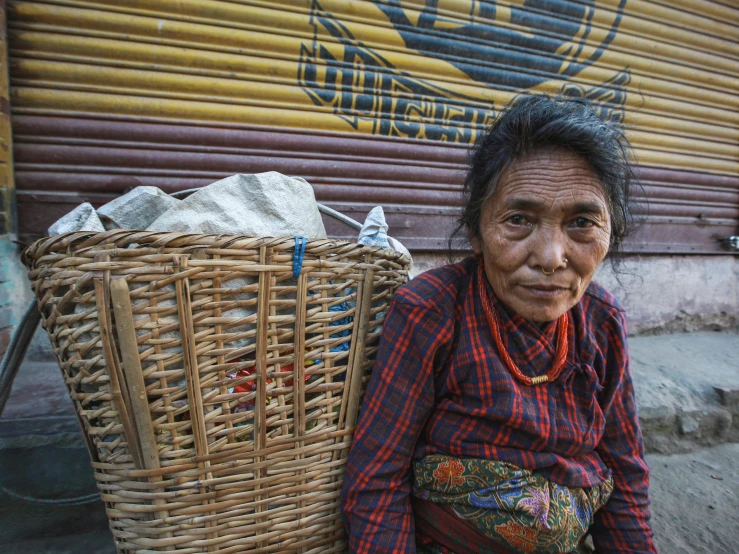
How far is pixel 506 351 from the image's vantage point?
103 cm

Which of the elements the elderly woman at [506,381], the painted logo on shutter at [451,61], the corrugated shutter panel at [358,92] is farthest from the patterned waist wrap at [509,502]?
the painted logo on shutter at [451,61]

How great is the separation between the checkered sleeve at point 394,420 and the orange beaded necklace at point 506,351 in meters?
0.11

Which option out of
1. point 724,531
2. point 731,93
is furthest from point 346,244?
point 731,93

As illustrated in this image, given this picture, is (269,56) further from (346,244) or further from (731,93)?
(731,93)

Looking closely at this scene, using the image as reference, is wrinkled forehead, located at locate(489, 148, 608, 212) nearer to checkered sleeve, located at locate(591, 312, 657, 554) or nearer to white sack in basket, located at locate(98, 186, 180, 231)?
checkered sleeve, located at locate(591, 312, 657, 554)

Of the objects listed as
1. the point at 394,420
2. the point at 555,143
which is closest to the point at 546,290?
the point at 555,143

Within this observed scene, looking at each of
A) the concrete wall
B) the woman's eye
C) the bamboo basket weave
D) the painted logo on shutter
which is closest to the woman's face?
the woman's eye

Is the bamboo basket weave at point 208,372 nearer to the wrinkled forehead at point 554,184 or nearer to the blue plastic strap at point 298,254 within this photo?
the blue plastic strap at point 298,254

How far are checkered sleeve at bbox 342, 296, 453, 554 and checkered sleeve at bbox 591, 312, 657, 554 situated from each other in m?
0.50

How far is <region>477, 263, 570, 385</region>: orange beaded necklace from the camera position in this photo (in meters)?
1.03

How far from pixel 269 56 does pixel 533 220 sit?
6.78 feet

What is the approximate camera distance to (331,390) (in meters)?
0.99

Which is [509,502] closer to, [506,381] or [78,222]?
[506,381]

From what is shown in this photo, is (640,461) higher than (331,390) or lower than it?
lower
